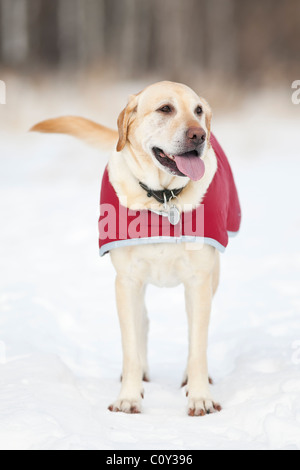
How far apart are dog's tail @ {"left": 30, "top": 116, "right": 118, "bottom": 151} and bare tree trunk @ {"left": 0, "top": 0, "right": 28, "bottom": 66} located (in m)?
7.40

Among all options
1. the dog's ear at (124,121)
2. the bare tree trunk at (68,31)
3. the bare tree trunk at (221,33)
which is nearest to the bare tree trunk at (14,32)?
the bare tree trunk at (68,31)

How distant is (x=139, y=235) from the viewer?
305cm

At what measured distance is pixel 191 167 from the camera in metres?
2.87

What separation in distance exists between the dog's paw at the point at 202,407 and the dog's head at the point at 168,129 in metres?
1.00

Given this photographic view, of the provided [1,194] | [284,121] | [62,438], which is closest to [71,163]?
[1,194]

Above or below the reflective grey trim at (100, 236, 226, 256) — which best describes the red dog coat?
above

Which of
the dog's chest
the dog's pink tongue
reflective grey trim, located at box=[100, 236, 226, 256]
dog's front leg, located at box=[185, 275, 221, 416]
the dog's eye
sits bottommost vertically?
dog's front leg, located at box=[185, 275, 221, 416]

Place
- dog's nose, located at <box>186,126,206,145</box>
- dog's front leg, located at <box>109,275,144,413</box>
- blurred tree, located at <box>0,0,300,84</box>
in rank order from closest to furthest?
dog's nose, located at <box>186,126,206,145</box> < dog's front leg, located at <box>109,275,144,413</box> < blurred tree, located at <box>0,0,300,84</box>

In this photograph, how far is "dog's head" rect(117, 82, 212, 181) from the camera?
2.84m

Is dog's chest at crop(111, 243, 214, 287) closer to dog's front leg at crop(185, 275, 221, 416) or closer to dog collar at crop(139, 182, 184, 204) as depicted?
dog's front leg at crop(185, 275, 221, 416)

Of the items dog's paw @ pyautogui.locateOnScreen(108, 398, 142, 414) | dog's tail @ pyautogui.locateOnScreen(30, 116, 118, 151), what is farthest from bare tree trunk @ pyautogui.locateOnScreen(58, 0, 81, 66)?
dog's paw @ pyautogui.locateOnScreen(108, 398, 142, 414)

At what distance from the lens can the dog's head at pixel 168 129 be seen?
9.33ft

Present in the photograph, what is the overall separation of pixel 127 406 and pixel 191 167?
3.66 feet

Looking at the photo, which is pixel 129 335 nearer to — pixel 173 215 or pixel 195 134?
pixel 173 215
